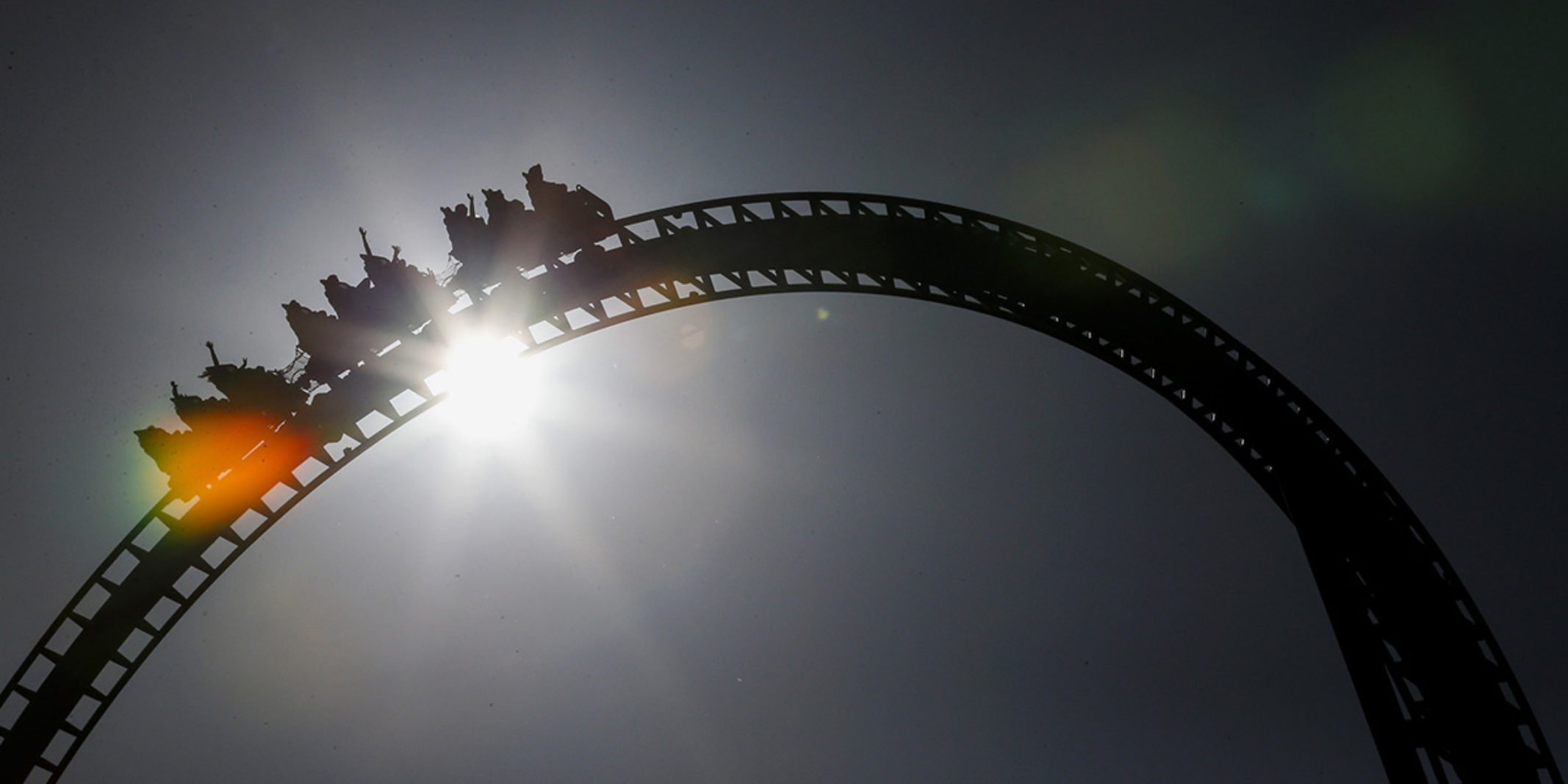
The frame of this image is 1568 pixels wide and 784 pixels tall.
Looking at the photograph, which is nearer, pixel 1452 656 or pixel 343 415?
pixel 1452 656

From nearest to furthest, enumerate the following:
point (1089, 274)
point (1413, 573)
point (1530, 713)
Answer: point (1530, 713), point (1413, 573), point (1089, 274)

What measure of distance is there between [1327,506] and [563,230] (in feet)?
38.5

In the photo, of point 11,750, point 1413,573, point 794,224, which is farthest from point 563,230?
point 1413,573

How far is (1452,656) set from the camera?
10289mm

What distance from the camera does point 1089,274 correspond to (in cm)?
1209

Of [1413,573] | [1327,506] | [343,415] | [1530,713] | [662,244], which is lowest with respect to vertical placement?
[1530,713]

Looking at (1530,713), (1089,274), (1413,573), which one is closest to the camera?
(1530,713)

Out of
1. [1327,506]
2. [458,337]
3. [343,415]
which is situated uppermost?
[458,337]

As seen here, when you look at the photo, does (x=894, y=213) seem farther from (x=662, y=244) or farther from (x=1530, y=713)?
(x=1530, y=713)

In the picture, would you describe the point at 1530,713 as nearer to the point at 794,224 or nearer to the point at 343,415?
the point at 794,224

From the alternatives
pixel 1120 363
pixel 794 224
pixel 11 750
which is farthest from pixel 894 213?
pixel 11 750

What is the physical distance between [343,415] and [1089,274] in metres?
11.2

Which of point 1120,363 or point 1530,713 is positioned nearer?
point 1530,713

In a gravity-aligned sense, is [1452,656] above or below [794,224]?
below
